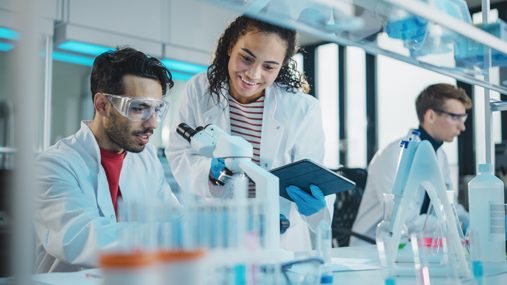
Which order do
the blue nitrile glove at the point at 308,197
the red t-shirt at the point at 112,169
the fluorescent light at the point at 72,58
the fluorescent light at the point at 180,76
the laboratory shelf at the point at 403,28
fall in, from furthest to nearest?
the fluorescent light at the point at 180,76 → the fluorescent light at the point at 72,58 → the red t-shirt at the point at 112,169 → the blue nitrile glove at the point at 308,197 → the laboratory shelf at the point at 403,28

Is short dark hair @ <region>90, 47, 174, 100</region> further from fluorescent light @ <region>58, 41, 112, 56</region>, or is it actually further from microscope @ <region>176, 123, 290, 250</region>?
fluorescent light @ <region>58, 41, 112, 56</region>

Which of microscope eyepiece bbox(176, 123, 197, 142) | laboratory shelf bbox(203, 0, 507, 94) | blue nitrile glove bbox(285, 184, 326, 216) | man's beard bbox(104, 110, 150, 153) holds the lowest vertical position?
blue nitrile glove bbox(285, 184, 326, 216)

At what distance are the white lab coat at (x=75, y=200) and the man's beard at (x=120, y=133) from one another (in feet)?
0.30

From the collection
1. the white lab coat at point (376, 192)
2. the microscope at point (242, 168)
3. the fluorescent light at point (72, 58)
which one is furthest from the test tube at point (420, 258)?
the fluorescent light at point (72, 58)

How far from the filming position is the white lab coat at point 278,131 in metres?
2.09

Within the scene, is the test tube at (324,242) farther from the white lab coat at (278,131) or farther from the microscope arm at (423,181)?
the white lab coat at (278,131)

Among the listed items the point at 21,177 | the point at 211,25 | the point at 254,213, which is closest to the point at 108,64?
the point at 254,213

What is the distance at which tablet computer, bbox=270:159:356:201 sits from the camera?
1429 millimetres

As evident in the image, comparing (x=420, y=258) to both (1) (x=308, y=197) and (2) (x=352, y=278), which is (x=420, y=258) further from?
(1) (x=308, y=197)

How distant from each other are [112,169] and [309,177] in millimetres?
870

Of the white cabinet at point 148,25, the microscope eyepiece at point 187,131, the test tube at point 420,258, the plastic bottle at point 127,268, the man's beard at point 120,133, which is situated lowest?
the test tube at point 420,258

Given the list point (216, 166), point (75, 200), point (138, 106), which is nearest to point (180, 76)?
point (138, 106)

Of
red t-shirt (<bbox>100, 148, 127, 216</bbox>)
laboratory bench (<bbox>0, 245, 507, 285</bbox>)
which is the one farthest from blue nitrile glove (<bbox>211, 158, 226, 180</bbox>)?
laboratory bench (<bbox>0, 245, 507, 285</bbox>)

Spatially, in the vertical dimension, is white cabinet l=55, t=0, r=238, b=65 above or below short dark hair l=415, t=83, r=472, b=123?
above
